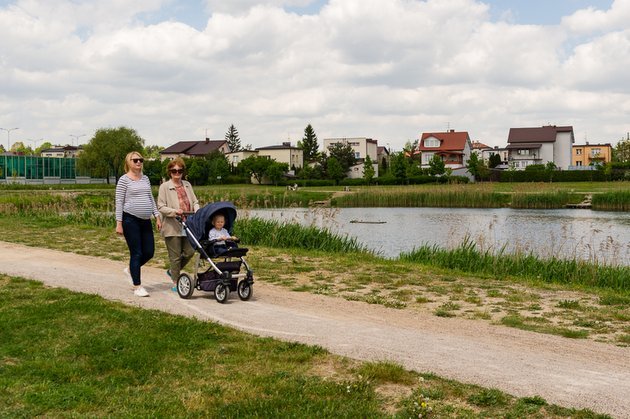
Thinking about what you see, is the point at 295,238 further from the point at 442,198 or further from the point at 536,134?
the point at 536,134

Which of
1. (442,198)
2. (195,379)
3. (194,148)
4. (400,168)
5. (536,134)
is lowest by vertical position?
(195,379)

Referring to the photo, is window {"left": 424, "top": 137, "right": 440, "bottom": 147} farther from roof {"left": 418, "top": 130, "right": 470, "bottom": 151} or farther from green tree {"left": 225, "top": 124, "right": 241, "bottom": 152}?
green tree {"left": 225, "top": 124, "right": 241, "bottom": 152}

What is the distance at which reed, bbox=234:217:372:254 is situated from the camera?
15.9 m

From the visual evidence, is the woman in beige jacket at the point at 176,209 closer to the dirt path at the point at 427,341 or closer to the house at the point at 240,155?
the dirt path at the point at 427,341

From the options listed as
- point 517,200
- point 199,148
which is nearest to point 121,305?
point 517,200

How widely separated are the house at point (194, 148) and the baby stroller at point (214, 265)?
342ft

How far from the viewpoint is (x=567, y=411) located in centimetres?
455

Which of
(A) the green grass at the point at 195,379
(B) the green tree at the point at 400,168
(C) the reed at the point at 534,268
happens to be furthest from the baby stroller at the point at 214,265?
(B) the green tree at the point at 400,168

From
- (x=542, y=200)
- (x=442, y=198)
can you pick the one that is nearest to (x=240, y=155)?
(x=442, y=198)

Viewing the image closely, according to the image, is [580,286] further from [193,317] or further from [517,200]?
[517,200]

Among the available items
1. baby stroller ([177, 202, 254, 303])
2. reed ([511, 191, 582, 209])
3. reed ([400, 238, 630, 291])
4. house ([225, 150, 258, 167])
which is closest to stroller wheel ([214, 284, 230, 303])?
baby stroller ([177, 202, 254, 303])

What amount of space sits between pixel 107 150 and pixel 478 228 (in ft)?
212

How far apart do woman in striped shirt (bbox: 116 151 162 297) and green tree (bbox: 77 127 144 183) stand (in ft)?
243

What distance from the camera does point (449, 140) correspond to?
103562mm
